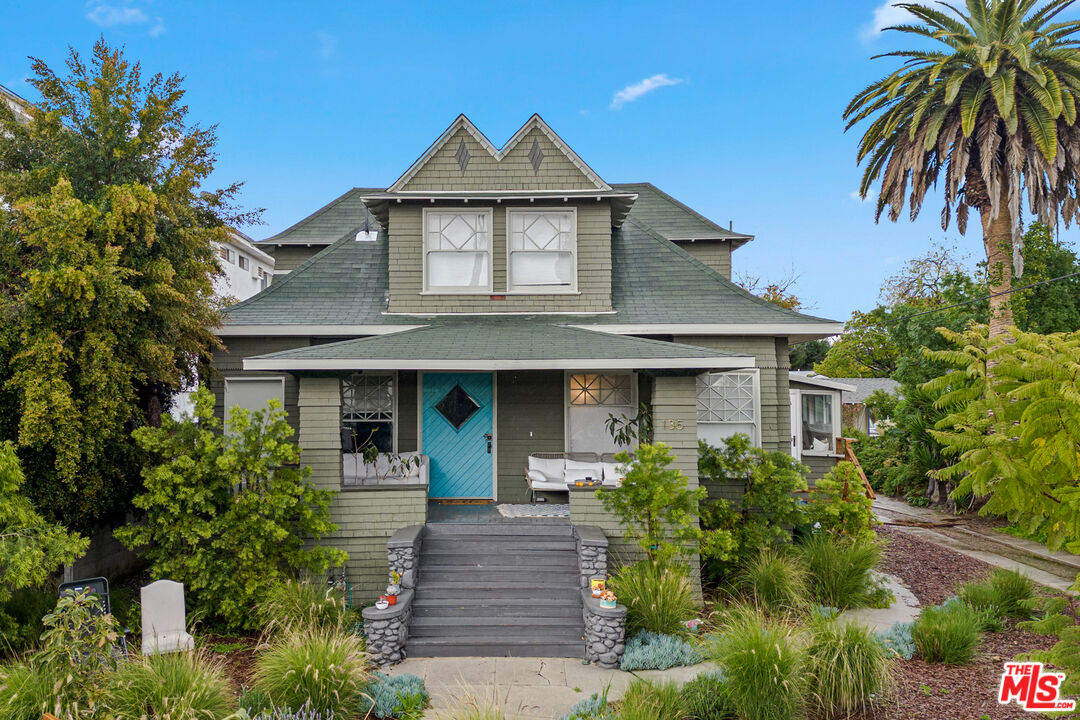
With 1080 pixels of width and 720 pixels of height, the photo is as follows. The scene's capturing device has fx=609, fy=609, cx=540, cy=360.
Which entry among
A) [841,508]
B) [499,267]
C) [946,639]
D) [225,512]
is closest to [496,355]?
[499,267]

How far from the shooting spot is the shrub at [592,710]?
17.6 ft

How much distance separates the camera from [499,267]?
37.8 feet

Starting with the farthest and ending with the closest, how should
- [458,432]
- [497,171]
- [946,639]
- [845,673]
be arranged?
[497,171] → [458,432] → [946,639] → [845,673]

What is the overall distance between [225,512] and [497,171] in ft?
24.1

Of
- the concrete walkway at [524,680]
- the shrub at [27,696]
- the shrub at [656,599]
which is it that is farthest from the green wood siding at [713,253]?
the shrub at [27,696]

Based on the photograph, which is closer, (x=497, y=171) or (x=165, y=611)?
(x=165, y=611)

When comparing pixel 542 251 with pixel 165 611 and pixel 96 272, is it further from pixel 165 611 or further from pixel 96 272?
pixel 165 611

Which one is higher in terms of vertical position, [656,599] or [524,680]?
[656,599]

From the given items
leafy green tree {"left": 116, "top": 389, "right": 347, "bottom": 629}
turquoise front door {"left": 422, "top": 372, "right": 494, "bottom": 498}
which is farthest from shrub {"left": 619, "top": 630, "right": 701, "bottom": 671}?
turquoise front door {"left": 422, "top": 372, "right": 494, "bottom": 498}

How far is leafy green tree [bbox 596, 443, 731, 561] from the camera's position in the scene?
325 inches

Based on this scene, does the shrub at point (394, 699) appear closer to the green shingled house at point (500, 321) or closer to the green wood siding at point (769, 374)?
the green shingled house at point (500, 321)

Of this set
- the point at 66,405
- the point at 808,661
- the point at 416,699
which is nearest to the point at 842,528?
the point at 808,661

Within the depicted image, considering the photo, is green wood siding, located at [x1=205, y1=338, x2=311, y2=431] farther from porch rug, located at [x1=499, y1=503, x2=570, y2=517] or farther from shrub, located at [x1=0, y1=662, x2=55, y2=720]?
shrub, located at [x1=0, y1=662, x2=55, y2=720]

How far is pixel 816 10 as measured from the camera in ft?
60.8
